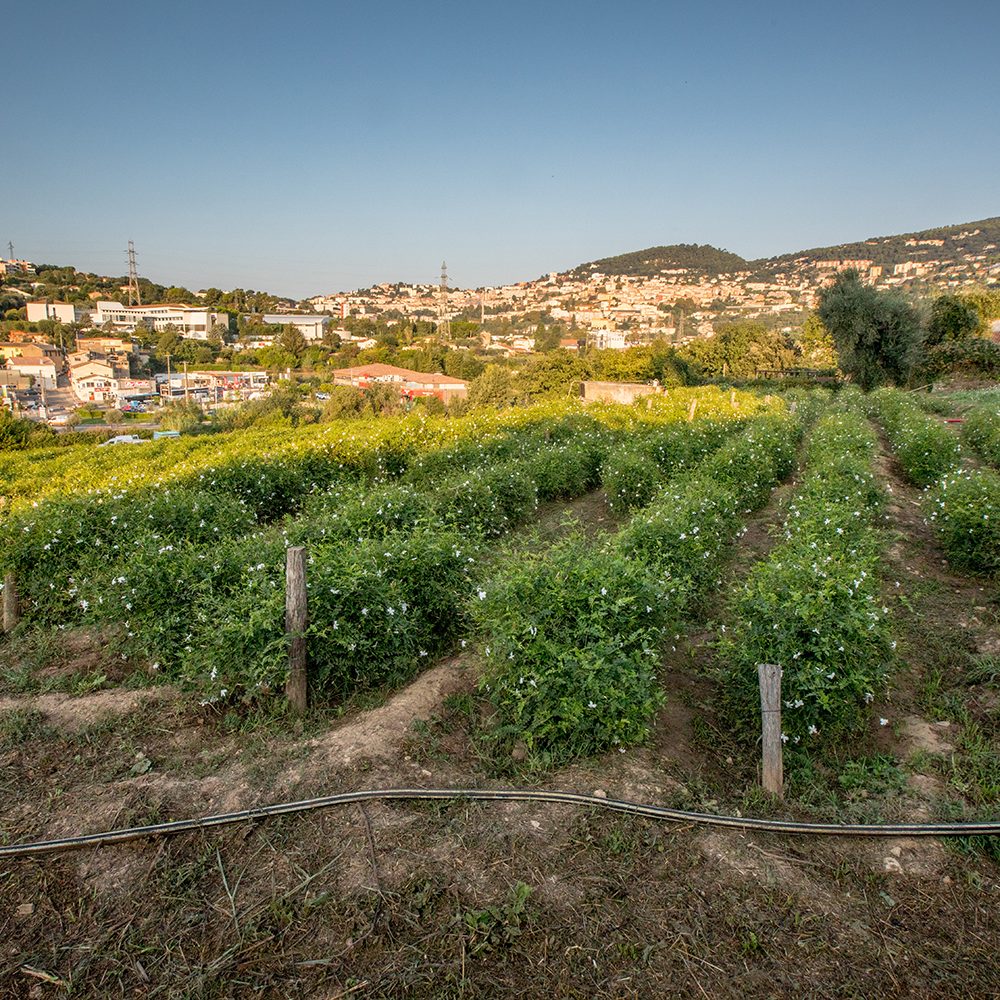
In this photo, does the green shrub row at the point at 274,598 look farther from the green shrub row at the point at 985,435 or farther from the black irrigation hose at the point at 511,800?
the green shrub row at the point at 985,435

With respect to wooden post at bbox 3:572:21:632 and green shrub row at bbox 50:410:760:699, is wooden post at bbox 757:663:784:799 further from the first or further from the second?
wooden post at bbox 3:572:21:632

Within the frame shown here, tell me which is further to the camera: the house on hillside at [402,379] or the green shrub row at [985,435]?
the house on hillside at [402,379]

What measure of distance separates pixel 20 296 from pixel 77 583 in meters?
188

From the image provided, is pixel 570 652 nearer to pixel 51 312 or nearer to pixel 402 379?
pixel 402 379

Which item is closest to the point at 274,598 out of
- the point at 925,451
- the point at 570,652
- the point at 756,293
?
the point at 570,652

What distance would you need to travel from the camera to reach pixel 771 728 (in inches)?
162

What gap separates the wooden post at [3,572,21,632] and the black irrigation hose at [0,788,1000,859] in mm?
4512

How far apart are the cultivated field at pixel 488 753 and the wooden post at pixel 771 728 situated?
5.9 inches

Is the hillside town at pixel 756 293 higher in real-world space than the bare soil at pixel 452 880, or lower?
higher

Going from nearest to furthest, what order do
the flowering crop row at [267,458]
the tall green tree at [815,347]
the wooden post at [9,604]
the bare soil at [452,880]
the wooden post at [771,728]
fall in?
the bare soil at [452,880]
the wooden post at [771,728]
the wooden post at [9,604]
the flowering crop row at [267,458]
the tall green tree at [815,347]

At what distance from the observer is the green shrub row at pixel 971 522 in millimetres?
7770

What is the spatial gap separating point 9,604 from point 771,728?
321 inches

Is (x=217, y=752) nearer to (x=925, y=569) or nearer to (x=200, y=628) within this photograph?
(x=200, y=628)

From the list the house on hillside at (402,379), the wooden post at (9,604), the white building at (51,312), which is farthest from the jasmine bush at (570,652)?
the white building at (51,312)
